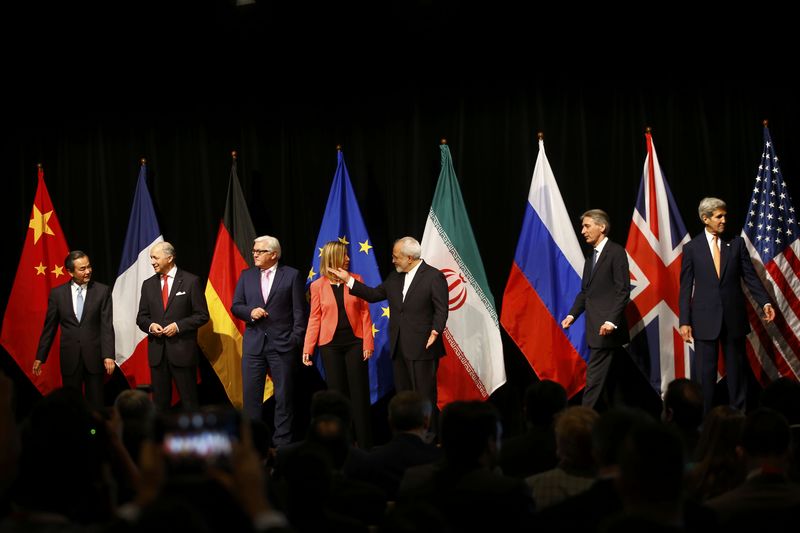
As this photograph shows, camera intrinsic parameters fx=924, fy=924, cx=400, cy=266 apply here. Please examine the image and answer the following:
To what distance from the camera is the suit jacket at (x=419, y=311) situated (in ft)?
21.9

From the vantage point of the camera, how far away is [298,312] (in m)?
7.07

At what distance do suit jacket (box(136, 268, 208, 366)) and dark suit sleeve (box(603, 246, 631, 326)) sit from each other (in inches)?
→ 123

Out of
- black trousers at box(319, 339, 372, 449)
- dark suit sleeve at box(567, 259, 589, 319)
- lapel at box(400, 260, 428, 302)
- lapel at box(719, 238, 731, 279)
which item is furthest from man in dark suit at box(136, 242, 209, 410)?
lapel at box(719, 238, 731, 279)

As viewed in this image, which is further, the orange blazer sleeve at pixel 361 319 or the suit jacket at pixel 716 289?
the orange blazer sleeve at pixel 361 319

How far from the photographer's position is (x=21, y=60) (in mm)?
8320

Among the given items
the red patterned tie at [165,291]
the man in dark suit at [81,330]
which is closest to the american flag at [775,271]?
the red patterned tie at [165,291]

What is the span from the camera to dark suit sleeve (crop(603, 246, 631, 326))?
6.45 metres

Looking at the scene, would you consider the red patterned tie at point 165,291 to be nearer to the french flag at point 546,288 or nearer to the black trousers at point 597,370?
the french flag at point 546,288

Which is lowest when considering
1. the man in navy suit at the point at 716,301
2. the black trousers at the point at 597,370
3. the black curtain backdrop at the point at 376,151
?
the black trousers at the point at 597,370

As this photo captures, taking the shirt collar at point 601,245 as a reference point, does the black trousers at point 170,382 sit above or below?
below

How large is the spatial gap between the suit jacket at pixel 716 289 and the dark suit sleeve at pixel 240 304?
3.18m

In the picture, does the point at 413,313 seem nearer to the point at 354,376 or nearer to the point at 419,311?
the point at 419,311

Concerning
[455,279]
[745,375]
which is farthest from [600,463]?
[455,279]

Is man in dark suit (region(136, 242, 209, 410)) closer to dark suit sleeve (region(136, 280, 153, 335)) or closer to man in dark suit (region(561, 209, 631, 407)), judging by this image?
dark suit sleeve (region(136, 280, 153, 335))
